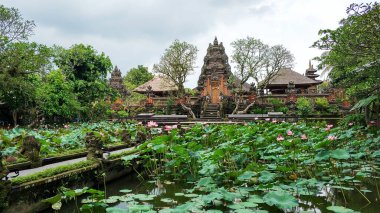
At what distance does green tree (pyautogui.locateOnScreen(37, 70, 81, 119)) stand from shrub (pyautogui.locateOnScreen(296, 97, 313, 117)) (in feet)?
51.8

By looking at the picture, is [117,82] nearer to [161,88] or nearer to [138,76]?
[161,88]

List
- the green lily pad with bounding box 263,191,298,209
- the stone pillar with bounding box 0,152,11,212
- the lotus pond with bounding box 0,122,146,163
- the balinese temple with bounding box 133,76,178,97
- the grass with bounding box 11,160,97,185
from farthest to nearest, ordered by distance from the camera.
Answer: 1. the balinese temple with bounding box 133,76,178,97
2. the lotus pond with bounding box 0,122,146,163
3. the grass with bounding box 11,160,97,185
4. the stone pillar with bounding box 0,152,11,212
5. the green lily pad with bounding box 263,191,298,209

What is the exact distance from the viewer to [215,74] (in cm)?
2969

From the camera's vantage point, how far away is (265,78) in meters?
30.7

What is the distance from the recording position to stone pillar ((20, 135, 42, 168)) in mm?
5750

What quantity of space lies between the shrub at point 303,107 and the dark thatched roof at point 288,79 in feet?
19.6

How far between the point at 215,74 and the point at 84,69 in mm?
12552

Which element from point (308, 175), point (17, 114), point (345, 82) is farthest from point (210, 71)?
point (308, 175)

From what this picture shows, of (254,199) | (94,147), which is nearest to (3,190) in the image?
(94,147)

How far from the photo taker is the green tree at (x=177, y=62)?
28.8m

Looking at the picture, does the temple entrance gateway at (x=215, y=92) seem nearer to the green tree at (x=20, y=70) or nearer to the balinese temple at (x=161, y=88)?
the balinese temple at (x=161, y=88)

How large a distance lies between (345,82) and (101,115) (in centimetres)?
1966

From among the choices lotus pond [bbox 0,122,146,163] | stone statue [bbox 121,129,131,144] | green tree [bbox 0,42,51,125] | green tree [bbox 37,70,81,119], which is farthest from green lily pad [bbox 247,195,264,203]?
green tree [bbox 37,70,81,119]

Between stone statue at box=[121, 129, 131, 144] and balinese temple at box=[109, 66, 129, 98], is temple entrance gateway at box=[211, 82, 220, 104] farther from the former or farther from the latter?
stone statue at box=[121, 129, 131, 144]
